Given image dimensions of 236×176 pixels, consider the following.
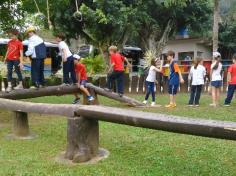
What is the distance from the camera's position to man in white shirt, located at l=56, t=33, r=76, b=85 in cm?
1127

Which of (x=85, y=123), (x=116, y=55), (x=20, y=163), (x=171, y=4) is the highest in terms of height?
(x=171, y=4)

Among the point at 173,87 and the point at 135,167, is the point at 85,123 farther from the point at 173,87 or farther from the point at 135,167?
the point at 173,87

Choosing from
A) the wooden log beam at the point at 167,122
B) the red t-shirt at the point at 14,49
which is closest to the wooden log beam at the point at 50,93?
the red t-shirt at the point at 14,49

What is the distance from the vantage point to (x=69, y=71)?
11.9m

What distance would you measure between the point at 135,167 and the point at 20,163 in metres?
1.72

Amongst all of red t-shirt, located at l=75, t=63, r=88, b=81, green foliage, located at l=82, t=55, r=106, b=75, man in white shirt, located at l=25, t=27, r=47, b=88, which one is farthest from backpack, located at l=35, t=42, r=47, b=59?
green foliage, located at l=82, t=55, r=106, b=75

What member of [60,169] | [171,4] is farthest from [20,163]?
[171,4]

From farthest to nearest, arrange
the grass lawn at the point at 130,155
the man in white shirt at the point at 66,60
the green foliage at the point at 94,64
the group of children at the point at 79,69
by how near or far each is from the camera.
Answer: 1. the green foliage at the point at 94,64
2. the man in white shirt at the point at 66,60
3. the group of children at the point at 79,69
4. the grass lawn at the point at 130,155

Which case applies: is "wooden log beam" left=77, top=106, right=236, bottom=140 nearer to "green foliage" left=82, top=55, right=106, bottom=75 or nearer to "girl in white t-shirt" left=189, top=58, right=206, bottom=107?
"girl in white t-shirt" left=189, top=58, right=206, bottom=107

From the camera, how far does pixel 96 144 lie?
690 cm

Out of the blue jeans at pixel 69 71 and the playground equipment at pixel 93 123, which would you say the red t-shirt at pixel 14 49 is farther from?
the playground equipment at pixel 93 123

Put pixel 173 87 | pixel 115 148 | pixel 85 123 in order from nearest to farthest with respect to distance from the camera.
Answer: pixel 85 123, pixel 115 148, pixel 173 87

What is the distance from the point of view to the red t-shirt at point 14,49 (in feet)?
37.4

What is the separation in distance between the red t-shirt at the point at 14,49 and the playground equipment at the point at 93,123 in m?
2.74
